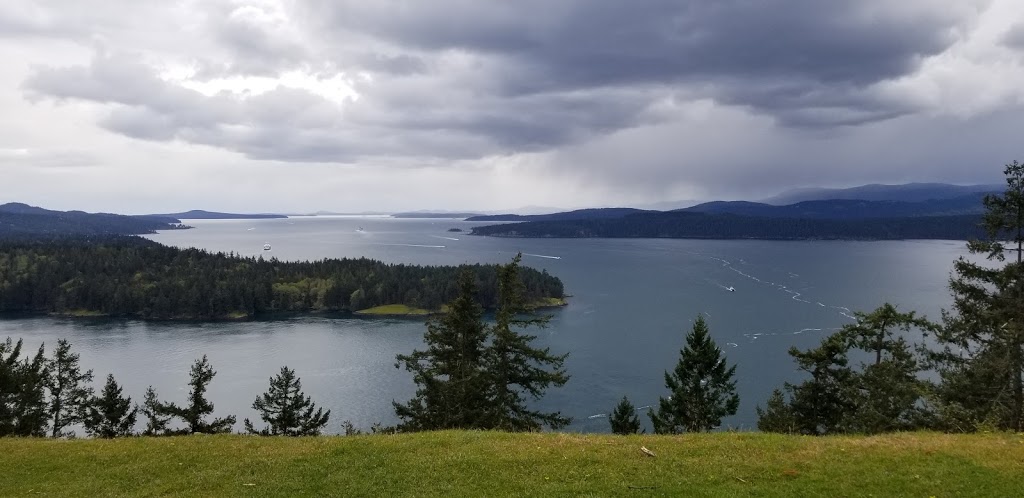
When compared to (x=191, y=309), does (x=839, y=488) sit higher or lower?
higher

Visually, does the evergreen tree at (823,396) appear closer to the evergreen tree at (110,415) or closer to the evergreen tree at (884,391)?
the evergreen tree at (884,391)

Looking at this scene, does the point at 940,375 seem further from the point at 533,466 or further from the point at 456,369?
the point at 456,369

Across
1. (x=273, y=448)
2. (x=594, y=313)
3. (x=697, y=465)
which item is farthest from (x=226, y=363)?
(x=697, y=465)

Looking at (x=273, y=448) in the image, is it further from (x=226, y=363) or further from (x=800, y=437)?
(x=226, y=363)

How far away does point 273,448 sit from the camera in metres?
18.8

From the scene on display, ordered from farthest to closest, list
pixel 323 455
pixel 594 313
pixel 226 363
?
pixel 594 313
pixel 226 363
pixel 323 455

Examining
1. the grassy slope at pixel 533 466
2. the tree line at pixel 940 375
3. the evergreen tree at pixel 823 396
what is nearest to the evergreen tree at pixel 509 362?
the grassy slope at pixel 533 466

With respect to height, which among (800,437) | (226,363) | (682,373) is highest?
(800,437)

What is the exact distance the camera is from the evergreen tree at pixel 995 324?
21.7m

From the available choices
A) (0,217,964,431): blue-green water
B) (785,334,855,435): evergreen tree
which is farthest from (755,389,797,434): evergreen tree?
(0,217,964,431): blue-green water

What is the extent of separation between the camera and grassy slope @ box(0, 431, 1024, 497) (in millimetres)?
14586

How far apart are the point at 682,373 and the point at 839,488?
21.7 meters

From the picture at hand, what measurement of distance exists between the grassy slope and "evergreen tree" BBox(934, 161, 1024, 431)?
645 centimetres

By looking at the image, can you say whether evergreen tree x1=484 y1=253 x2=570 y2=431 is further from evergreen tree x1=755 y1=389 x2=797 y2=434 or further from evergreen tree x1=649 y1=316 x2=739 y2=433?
evergreen tree x1=755 y1=389 x2=797 y2=434
